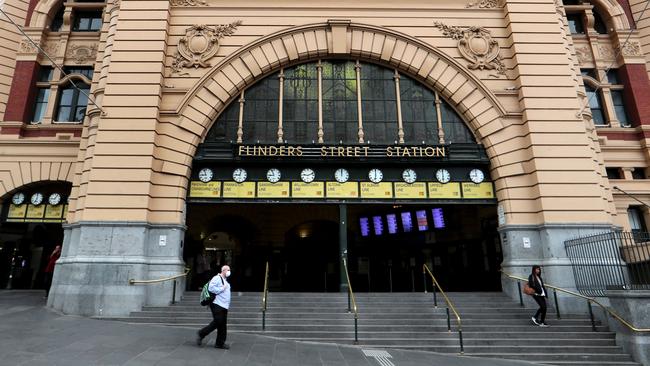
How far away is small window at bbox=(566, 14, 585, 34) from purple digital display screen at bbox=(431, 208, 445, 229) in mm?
13953

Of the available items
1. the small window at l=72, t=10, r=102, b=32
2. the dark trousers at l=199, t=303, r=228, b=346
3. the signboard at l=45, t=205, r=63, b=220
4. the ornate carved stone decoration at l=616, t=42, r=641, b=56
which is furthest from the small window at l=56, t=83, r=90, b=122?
the ornate carved stone decoration at l=616, t=42, r=641, b=56

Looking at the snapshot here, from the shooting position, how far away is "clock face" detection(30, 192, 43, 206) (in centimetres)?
1984

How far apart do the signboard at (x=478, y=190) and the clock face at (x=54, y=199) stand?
20.2 m

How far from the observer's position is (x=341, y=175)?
17.0 m

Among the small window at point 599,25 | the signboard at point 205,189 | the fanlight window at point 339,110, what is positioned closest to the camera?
the signboard at point 205,189

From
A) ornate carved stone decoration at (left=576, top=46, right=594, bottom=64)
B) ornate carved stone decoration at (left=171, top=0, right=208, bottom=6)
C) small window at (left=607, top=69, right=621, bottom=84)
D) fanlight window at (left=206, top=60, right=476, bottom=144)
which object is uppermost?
ornate carved stone decoration at (left=171, top=0, right=208, bottom=6)

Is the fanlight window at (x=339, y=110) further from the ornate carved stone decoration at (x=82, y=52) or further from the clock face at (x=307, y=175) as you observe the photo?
the ornate carved stone decoration at (x=82, y=52)

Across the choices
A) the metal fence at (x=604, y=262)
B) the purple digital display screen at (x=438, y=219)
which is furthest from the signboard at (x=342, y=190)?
the metal fence at (x=604, y=262)

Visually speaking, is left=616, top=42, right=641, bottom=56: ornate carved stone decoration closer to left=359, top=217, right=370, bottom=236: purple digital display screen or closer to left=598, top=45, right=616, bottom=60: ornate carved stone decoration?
left=598, top=45, right=616, bottom=60: ornate carved stone decoration

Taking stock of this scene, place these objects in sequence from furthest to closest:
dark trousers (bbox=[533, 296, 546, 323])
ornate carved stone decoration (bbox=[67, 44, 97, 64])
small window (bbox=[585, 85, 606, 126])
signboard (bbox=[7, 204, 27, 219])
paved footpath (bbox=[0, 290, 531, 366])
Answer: small window (bbox=[585, 85, 606, 126]) < ornate carved stone decoration (bbox=[67, 44, 97, 64]) < signboard (bbox=[7, 204, 27, 219]) < dark trousers (bbox=[533, 296, 546, 323]) < paved footpath (bbox=[0, 290, 531, 366])

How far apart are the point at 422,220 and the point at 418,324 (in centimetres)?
1000

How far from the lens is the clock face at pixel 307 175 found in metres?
16.8

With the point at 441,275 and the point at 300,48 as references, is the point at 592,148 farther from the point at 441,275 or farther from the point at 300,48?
the point at 300,48

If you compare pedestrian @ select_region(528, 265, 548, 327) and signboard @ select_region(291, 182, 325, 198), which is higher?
signboard @ select_region(291, 182, 325, 198)
